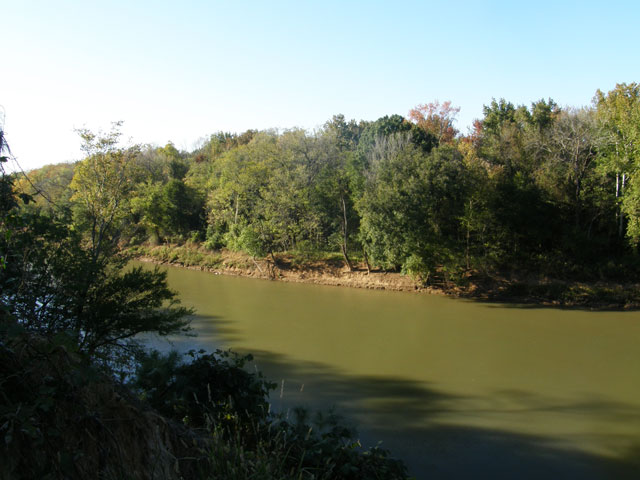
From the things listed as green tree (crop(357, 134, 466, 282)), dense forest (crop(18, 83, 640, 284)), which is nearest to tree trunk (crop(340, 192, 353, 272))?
dense forest (crop(18, 83, 640, 284))

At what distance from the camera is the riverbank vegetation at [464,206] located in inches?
707

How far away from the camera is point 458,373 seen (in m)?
11.2

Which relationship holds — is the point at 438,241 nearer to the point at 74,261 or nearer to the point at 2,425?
the point at 74,261

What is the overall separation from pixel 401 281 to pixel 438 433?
41.2ft

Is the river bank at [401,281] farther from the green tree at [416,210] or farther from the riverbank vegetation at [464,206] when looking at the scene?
the green tree at [416,210]

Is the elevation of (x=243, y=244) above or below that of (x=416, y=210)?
below

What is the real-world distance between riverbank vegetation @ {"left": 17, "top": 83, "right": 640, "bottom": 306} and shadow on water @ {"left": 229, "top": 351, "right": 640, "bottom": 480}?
9.25 meters

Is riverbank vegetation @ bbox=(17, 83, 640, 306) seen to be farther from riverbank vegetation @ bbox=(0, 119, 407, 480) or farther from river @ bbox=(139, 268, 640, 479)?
riverbank vegetation @ bbox=(0, 119, 407, 480)

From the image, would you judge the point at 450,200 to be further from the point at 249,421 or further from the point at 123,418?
the point at 123,418

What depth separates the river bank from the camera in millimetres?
17500

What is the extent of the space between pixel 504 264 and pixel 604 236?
455 cm

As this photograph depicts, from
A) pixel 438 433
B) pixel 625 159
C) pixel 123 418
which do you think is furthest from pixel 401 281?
pixel 123 418

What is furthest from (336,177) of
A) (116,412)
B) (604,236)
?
(116,412)

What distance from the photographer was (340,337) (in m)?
14.0
